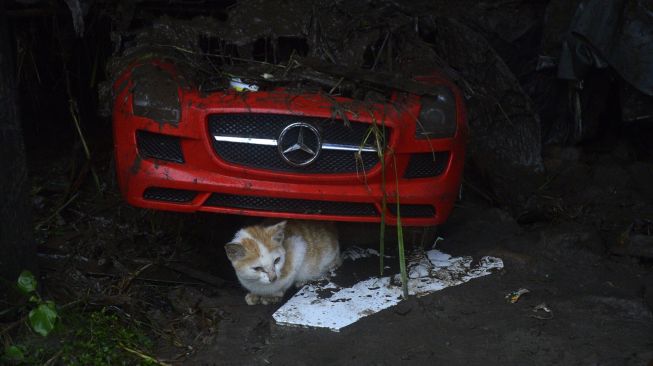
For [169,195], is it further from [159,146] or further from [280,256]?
[280,256]

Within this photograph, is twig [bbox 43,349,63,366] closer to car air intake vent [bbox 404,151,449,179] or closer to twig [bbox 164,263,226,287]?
twig [bbox 164,263,226,287]

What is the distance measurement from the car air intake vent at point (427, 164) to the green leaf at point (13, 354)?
2.15 meters

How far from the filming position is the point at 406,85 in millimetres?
4238

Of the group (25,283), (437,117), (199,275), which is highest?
(437,117)

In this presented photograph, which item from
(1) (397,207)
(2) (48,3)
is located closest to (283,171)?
(1) (397,207)

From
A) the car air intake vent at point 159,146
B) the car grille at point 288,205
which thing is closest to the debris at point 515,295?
the car grille at point 288,205

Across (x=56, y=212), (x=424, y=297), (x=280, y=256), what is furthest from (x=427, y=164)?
(x=56, y=212)

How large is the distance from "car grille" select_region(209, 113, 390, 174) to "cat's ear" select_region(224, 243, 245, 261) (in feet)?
1.59

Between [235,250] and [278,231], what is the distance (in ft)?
0.94

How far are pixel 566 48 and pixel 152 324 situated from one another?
3.71 meters

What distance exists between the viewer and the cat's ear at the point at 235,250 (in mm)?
4191

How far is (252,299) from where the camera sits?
440 centimetres

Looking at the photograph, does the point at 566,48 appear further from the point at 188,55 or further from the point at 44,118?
the point at 44,118

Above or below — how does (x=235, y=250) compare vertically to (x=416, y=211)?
below
